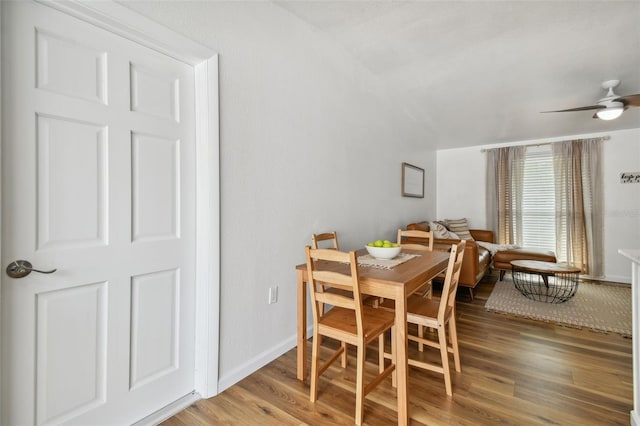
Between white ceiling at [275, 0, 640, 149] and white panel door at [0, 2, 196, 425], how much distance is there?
1358mm

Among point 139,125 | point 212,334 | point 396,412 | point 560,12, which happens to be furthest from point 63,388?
point 560,12

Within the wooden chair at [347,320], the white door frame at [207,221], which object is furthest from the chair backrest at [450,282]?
the white door frame at [207,221]

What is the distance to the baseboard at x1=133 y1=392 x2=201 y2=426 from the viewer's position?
1.51 m

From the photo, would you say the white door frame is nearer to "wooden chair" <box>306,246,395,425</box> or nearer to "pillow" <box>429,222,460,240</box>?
"wooden chair" <box>306,246,395,425</box>

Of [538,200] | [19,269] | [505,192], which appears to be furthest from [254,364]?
[538,200]

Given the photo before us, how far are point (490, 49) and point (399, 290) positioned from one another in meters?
2.37

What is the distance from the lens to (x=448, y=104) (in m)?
3.86

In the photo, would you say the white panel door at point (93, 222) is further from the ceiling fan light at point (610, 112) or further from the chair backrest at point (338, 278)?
the ceiling fan light at point (610, 112)

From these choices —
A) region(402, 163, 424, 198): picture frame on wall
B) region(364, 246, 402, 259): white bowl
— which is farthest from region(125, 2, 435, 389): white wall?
region(402, 163, 424, 198): picture frame on wall

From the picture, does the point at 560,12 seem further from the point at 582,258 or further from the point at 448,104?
the point at 582,258

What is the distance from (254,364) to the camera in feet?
6.55

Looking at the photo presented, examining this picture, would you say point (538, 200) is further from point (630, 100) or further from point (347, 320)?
point (347, 320)

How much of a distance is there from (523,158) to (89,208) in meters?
6.23

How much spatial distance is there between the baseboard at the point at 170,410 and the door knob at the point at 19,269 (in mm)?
923
